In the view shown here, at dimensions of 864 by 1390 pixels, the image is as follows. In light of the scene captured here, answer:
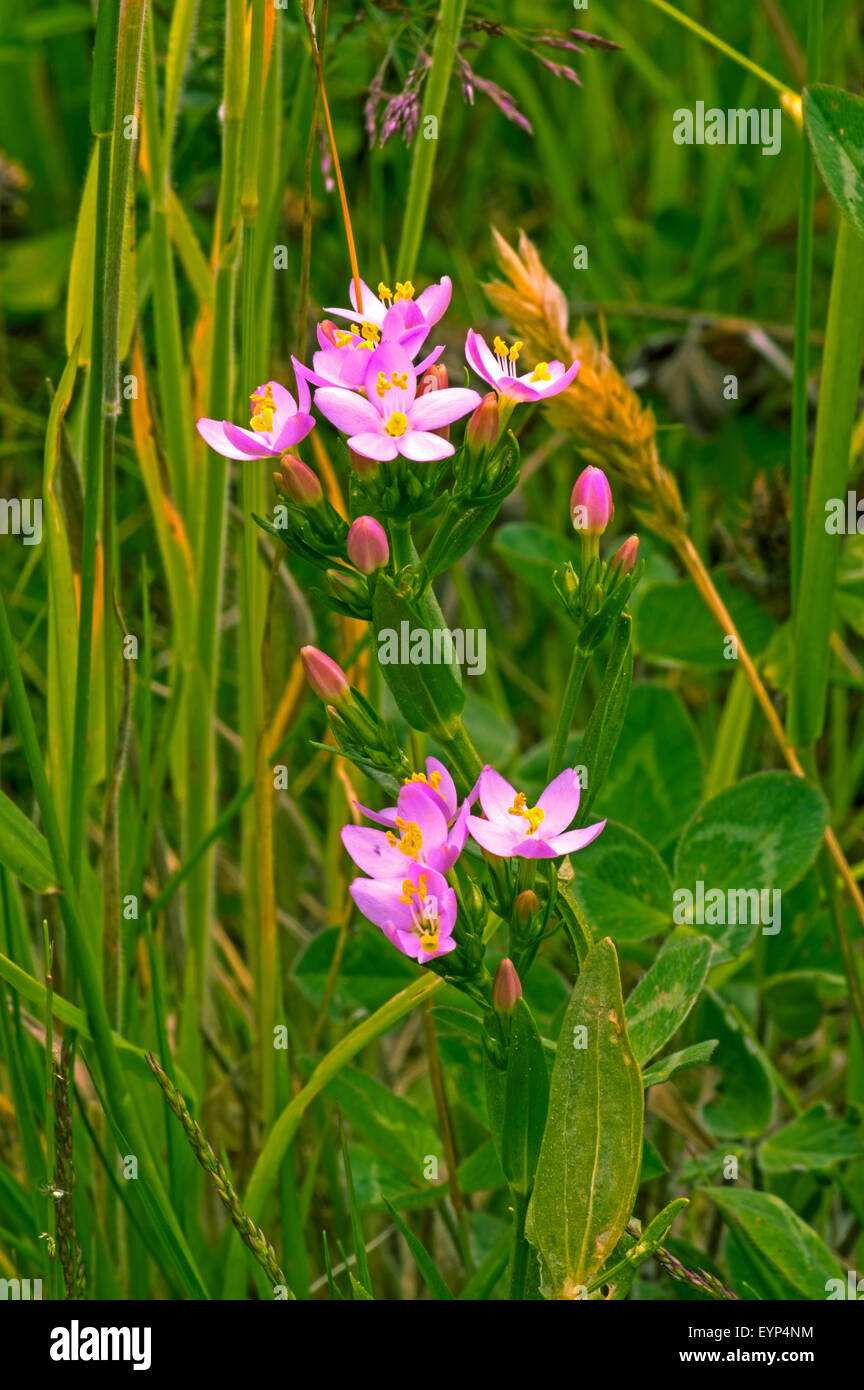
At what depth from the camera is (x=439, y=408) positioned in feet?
2.67

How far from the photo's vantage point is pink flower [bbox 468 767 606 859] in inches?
30.5

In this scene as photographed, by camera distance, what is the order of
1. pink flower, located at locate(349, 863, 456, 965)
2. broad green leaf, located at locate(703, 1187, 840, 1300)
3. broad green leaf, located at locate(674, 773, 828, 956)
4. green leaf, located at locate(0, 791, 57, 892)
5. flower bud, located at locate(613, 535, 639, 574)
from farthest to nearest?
broad green leaf, located at locate(674, 773, 828, 956) < broad green leaf, located at locate(703, 1187, 840, 1300) < green leaf, located at locate(0, 791, 57, 892) < flower bud, located at locate(613, 535, 639, 574) < pink flower, located at locate(349, 863, 456, 965)

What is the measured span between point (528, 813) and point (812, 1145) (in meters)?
0.69

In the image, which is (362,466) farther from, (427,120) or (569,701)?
(427,120)

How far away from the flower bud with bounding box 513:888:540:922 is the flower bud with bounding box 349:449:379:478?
0.94ft

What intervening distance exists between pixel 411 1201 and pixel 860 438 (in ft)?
3.29

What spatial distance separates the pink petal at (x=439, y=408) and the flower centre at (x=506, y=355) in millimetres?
79

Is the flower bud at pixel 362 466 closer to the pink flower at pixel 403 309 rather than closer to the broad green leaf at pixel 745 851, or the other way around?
the pink flower at pixel 403 309

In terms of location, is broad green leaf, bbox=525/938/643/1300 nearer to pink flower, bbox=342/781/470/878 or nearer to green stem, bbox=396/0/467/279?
pink flower, bbox=342/781/470/878

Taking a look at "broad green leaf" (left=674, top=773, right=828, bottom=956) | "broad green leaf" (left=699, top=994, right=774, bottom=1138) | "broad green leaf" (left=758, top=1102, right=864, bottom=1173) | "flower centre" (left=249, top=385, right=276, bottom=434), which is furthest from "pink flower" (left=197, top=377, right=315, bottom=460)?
"broad green leaf" (left=758, top=1102, right=864, bottom=1173)

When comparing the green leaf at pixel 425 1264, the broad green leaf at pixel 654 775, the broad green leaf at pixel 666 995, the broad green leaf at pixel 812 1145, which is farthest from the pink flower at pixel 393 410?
the broad green leaf at pixel 812 1145

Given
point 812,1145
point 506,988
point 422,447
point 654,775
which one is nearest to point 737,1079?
point 812,1145

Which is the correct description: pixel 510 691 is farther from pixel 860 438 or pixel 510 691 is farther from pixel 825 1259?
pixel 825 1259

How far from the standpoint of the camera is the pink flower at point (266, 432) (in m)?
0.83
